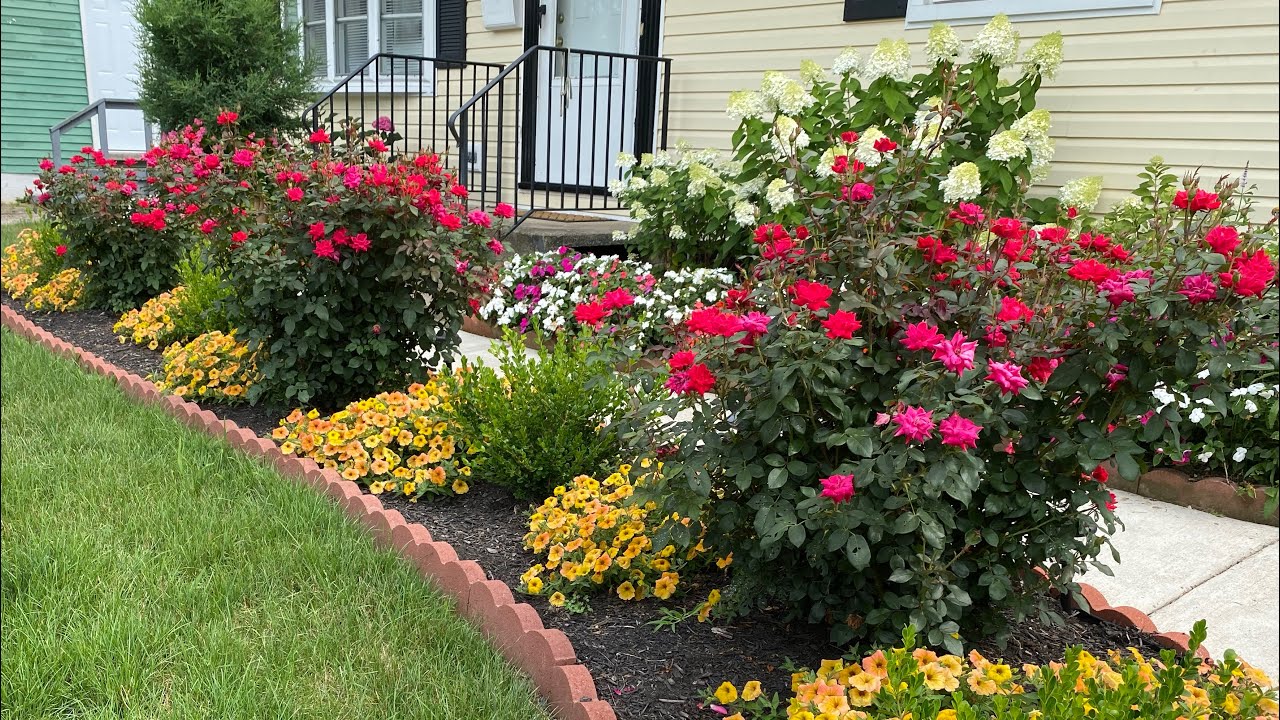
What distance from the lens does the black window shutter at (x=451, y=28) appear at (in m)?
7.78

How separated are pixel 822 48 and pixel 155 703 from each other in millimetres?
4808

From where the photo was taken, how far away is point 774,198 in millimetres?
4102

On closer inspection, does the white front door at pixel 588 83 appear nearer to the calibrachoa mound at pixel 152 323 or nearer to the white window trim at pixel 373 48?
the white window trim at pixel 373 48

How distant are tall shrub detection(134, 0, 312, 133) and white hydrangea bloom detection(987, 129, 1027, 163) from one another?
5706 millimetres

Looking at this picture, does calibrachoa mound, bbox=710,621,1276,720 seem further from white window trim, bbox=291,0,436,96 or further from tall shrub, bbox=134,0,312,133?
tall shrub, bbox=134,0,312,133

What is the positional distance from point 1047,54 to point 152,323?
450cm

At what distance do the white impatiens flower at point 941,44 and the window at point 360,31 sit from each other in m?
4.72

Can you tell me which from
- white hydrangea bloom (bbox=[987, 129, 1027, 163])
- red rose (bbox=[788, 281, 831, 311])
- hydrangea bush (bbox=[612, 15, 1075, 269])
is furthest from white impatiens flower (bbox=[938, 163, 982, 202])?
red rose (bbox=[788, 281, 831, 311])

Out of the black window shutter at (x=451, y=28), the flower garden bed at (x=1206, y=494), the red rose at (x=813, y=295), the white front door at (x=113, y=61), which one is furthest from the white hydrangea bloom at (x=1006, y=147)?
the white front door at (x=113, y=61)

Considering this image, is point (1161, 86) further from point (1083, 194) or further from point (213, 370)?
point (213, 370)

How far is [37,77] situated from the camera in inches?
465

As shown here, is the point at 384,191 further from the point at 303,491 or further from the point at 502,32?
the point at 502,32

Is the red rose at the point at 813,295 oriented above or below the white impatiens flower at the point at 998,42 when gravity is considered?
below

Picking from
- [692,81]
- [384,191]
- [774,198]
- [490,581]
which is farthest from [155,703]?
[692,81]
